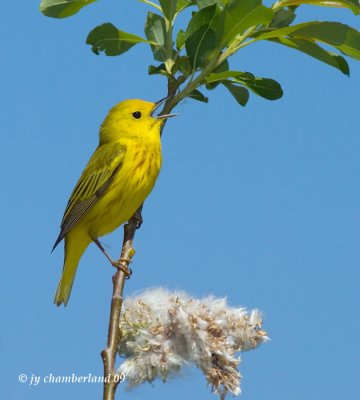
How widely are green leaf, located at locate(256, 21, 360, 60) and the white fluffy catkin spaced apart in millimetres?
1761

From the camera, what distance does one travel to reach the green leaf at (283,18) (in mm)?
4719

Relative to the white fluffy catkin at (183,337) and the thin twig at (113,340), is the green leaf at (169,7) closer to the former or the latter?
the thin twig at (113,340)

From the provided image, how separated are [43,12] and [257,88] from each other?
5.48ft

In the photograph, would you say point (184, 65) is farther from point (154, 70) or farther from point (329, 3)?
point (329, 3)

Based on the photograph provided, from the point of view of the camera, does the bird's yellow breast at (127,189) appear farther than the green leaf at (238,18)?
Yes

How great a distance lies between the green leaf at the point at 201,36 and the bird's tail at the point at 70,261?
9.12ft

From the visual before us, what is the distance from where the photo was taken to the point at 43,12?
4.82 m

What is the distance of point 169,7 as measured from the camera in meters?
4.88

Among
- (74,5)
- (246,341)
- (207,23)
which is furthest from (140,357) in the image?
(74,5)

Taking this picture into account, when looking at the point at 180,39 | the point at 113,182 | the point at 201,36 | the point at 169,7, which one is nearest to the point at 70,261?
the point at 113,182

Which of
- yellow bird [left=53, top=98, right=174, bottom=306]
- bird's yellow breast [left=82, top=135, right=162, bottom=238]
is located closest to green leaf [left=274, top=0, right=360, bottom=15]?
yellow bird [left=53, top=98, right=174, bottom=306]

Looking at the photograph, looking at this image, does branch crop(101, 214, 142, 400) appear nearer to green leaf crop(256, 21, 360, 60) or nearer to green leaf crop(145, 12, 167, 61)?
green leaf crop(145, 12, 167, 61)

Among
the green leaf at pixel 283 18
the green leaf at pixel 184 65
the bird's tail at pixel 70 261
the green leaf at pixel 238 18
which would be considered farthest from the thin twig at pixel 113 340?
the bird's tail at pixel 70 261

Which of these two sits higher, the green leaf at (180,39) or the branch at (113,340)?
the green leaf at (180,39)
